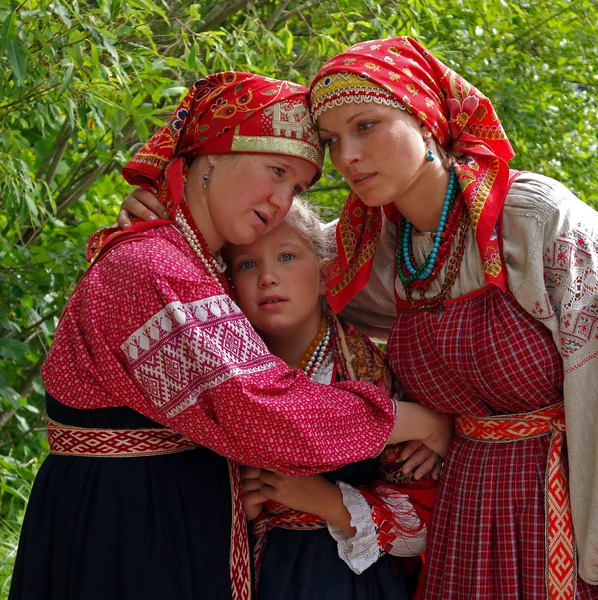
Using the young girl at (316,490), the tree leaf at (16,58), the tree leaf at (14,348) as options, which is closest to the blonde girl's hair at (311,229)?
A: the young girl at (316,490)

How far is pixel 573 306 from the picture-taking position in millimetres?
2256

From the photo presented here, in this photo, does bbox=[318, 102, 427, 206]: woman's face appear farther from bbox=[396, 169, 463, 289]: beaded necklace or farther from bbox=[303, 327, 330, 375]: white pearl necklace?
bbox=[303, 327, 330, 375]: white pearl necklace

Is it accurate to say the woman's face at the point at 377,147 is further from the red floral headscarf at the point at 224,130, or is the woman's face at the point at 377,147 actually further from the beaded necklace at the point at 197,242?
the beaded necklace at the point at 197,242

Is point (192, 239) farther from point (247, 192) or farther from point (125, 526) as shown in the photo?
point (125, 526)

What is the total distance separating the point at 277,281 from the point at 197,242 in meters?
0.28

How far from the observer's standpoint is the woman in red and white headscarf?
229 centimetres

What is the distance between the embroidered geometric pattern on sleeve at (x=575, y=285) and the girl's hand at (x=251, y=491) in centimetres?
88

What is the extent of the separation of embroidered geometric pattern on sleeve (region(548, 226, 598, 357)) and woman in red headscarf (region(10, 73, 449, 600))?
49 centimetres

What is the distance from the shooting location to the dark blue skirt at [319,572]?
2475mm

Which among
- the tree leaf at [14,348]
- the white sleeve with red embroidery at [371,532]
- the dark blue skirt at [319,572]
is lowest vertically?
the dark blue skirt at [319,572]

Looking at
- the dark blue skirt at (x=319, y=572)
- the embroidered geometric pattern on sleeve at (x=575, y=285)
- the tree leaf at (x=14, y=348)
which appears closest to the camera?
the embroidered geometric pattern on sleeve at (x=575, y=285)

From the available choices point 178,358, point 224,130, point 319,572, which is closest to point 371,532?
point 319,572

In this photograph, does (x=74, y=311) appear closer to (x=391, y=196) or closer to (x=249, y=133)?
(x=249, y=133)

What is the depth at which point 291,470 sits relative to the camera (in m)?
2.24
